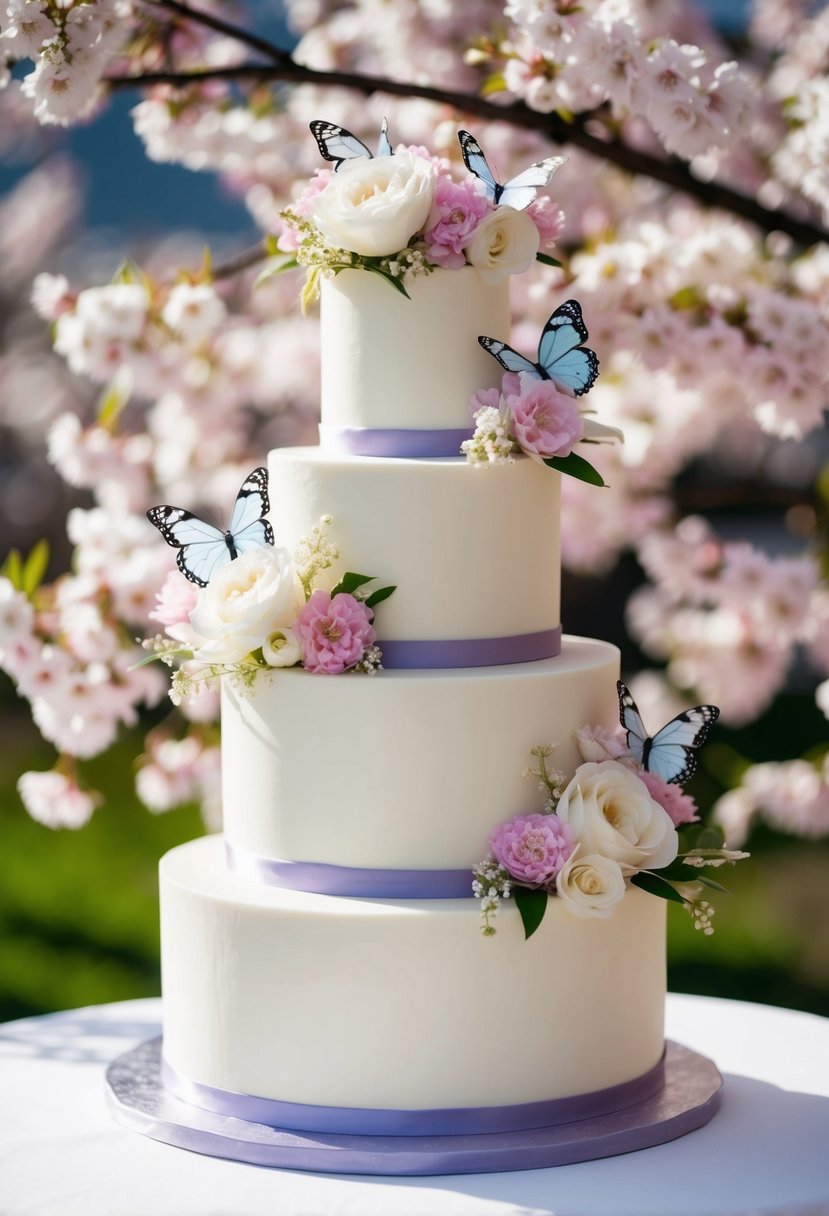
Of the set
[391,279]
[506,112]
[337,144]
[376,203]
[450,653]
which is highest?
[506,112]

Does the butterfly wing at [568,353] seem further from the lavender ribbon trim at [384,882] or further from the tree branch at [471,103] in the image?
the tree branch at [471,103]

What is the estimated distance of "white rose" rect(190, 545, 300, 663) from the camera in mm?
2312

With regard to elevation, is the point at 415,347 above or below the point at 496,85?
below

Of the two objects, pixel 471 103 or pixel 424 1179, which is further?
pixel 471 103

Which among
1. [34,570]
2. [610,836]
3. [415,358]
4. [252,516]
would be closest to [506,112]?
[415,358]

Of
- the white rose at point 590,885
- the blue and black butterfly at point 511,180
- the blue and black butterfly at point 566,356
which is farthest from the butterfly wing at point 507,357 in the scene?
the white rose at point 590,885

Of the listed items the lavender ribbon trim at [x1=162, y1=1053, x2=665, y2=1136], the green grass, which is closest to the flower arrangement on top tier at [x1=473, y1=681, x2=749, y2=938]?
the lavender ribbon trim at [x1=162, y1=1053, x2=665, y2=1136]

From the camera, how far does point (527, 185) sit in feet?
8.00

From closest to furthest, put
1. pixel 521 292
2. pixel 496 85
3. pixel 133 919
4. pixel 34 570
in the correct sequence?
pixel 496 85 < pixel 34 570 < pixel 521 292 < pixel 133 919

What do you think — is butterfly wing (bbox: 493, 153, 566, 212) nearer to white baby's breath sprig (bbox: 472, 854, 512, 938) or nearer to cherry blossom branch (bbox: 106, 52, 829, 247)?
cherry blossom branch (bbox: 106, 52, 829, 247)

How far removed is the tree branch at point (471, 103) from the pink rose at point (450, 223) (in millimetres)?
779

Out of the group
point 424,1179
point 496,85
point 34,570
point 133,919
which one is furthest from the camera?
point 133,919

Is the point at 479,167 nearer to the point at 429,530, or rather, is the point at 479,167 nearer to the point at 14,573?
the point at 429,530

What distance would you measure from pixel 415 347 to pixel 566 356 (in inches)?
8.8
